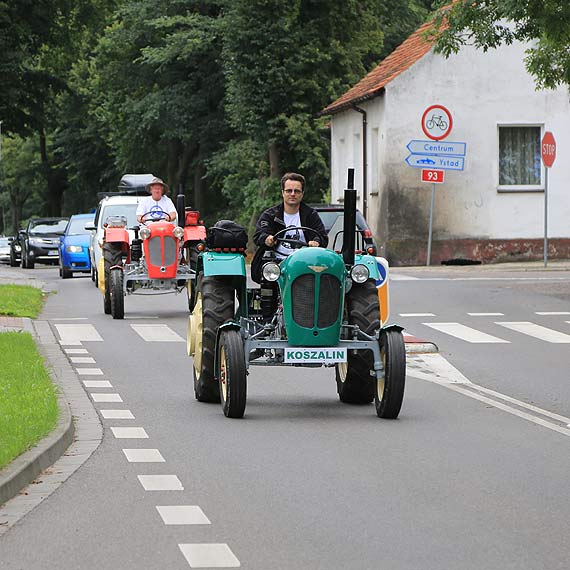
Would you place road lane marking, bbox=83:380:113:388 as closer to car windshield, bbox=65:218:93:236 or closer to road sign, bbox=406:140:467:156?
road sign, bbox=406:140:467:156

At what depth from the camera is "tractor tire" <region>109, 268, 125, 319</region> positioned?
918 inches

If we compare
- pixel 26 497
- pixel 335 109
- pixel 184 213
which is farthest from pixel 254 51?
pixel 26 497

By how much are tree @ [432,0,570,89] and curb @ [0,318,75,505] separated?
14313 millimetres

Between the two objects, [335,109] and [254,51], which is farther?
[254,51]

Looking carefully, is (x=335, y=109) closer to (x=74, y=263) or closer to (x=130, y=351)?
(x=74, y=263)

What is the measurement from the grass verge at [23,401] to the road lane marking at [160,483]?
2.67 ft

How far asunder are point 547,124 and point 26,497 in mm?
34691

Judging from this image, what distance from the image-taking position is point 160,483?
9.13 m

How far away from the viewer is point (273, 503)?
845 cm

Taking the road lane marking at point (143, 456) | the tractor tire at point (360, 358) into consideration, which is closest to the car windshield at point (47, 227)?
the tractor tire at point (360, 358)

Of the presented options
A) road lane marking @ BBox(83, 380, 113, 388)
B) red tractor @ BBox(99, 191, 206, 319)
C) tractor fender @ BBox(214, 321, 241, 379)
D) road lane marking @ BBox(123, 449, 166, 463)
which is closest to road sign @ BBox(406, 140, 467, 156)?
red tractor @ BBox(99, 191, 206, 319)

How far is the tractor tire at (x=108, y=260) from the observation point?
24219mm

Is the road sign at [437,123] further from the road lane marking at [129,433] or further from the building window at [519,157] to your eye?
the road lane marking at [129,433]

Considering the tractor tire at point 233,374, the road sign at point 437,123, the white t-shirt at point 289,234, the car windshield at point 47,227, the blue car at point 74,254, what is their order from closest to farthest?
the tractor tire at point 233,374
the white t-shirt at point 289,234
the road sign at point 437,123
the blue car at point 74,254
the car windshield at point 47,227
